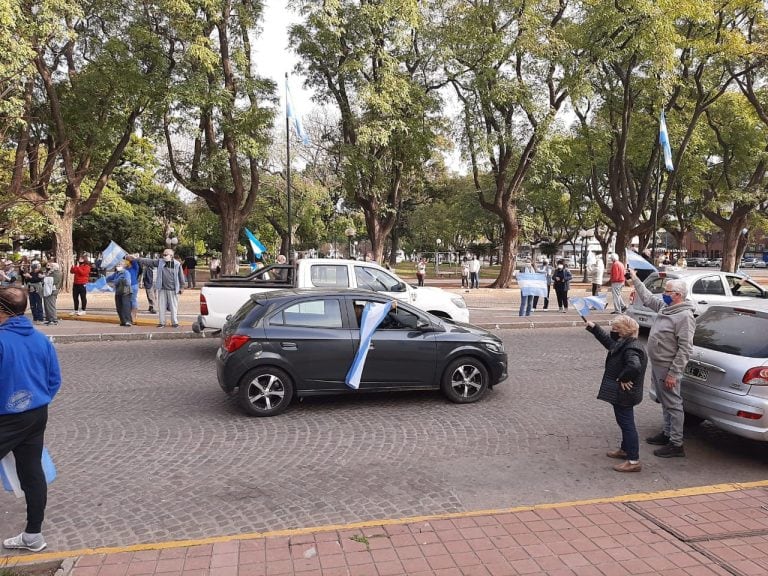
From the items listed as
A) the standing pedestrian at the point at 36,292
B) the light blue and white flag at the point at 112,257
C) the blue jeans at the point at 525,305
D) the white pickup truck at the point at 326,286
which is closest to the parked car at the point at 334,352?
the white pickup truck at the point at 326,286

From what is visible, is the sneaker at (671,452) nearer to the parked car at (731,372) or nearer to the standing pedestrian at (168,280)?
the parked car at (731,372)

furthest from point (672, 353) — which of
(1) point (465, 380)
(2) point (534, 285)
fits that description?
(2) point (534, 285)

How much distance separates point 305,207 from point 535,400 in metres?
30.1

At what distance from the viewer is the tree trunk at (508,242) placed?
27.4 meters

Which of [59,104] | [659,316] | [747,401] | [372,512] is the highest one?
[59,104]

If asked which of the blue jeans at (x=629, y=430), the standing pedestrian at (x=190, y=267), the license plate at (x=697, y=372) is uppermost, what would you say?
the standing pedestrian at (x=190, y=267)

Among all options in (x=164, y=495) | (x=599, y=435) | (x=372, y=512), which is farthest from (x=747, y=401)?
(x=164, y=495)

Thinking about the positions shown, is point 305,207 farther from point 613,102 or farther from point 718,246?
point 718,246

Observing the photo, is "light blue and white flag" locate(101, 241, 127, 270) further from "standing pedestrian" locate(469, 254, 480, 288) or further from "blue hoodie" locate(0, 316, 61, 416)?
"standing pedestrian" locate(469, 254, 480, 288)

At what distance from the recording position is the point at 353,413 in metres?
6.96

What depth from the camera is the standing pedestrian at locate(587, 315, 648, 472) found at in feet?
16.4

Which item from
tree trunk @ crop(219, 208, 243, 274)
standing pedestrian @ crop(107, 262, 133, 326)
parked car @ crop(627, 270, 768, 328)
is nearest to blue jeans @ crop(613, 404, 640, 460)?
parked car @ crop(627, 270, 768, 328)

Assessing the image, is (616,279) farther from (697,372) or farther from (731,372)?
(731,372)

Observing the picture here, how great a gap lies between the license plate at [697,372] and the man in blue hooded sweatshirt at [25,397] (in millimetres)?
5878
